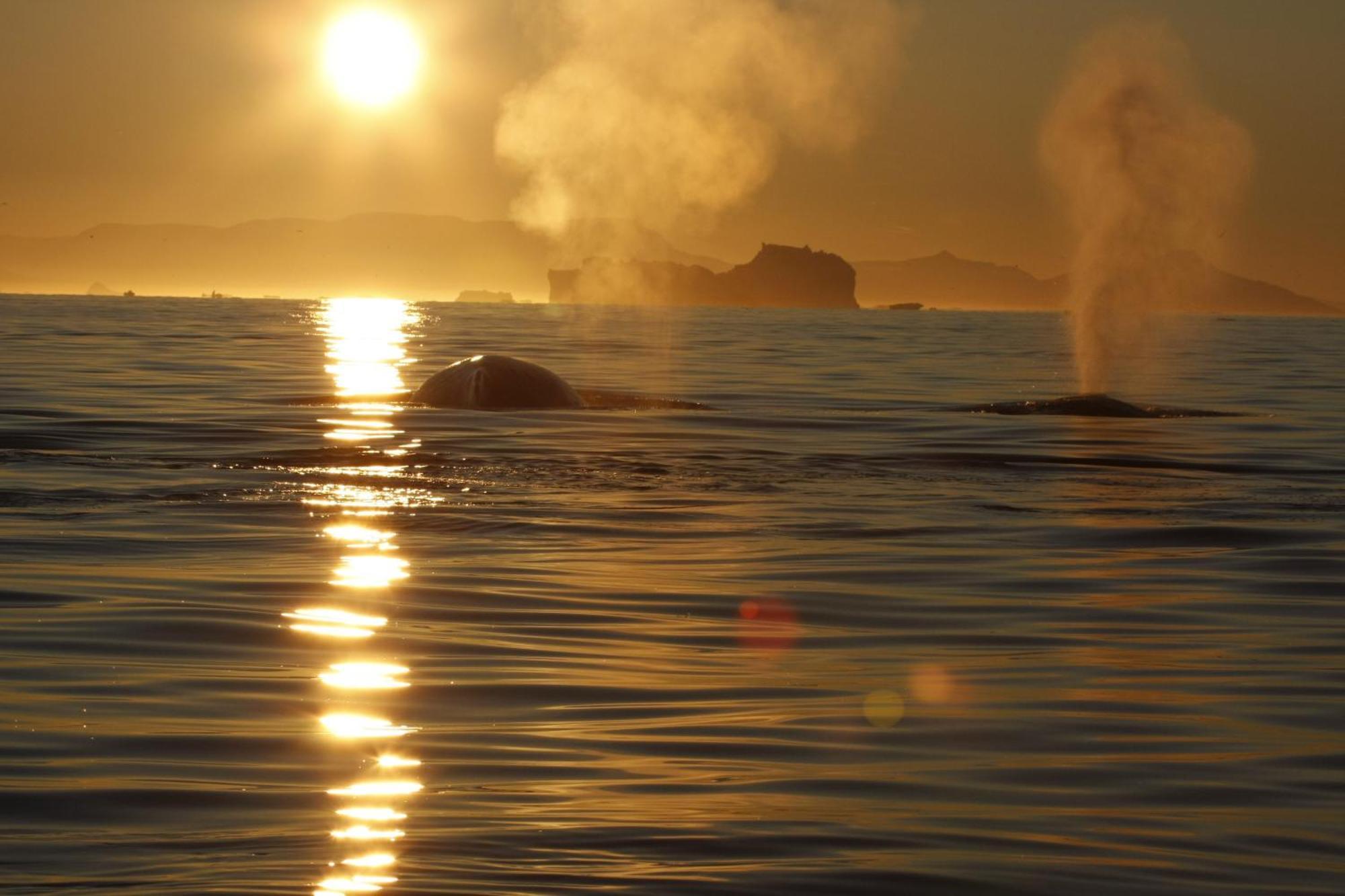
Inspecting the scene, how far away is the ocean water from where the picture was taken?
21.0 ft

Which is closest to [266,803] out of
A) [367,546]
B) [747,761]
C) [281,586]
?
[747,761]

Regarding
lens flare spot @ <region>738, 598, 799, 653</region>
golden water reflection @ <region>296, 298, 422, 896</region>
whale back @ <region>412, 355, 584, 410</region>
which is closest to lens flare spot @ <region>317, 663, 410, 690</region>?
golden water reflection @ <region>296, 298, 422, 896</region>

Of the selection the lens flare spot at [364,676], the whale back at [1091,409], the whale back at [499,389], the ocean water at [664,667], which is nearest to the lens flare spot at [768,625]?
the ocean water at [664,667]

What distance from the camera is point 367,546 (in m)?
14.1

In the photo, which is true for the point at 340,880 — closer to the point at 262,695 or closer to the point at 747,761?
the point at 747,761

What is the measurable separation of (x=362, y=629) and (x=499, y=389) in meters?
18.8

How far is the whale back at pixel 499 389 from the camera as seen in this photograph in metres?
29.1

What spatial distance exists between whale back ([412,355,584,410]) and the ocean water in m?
5.25

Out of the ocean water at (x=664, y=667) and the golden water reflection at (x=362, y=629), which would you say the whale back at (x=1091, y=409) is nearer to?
the ocean water at (x=664, y=667)

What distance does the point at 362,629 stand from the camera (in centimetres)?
1069

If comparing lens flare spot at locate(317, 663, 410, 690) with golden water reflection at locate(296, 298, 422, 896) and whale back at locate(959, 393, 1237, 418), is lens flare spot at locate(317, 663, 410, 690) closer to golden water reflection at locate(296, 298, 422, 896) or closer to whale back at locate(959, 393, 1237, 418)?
golden water reflection at locate(296, 298, 422, 896)

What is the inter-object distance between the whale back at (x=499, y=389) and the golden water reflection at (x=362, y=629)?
2365 mm

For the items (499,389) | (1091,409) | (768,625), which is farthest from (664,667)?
(1091,409)

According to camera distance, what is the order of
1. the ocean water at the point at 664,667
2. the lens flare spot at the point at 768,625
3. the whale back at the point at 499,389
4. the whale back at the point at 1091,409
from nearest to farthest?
the ocean water at the point at 664,667 < the lens flare spot at the point at 768,625 < the whale back at the point at 499,389 < the whale back at the point at 1091,409
